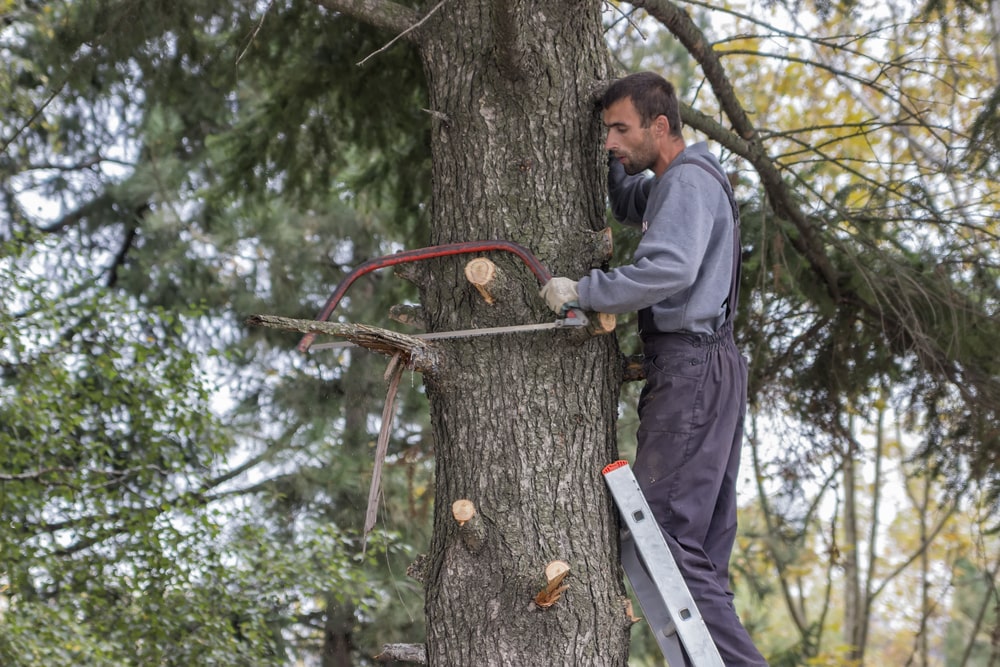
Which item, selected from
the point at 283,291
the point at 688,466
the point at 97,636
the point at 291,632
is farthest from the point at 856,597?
the point at 688,466

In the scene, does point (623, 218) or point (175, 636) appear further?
point (175, 636)

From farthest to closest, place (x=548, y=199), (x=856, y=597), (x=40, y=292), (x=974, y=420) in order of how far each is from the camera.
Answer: (x=856, y=597), (x=40, y=292), (x=974, y=420), (x=548, y=199)

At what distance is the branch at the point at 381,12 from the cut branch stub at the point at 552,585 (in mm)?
1742

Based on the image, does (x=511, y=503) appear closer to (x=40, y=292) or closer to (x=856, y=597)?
(x=40, y=292)

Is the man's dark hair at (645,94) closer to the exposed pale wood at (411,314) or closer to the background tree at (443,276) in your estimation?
the background tree at (443,276)

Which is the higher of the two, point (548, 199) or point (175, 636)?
point (548, 199)

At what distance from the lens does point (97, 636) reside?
17.3ft

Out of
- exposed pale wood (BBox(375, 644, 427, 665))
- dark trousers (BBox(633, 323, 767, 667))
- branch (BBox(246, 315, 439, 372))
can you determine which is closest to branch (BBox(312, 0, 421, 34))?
branch (BBox(246, 315, 439, 372))

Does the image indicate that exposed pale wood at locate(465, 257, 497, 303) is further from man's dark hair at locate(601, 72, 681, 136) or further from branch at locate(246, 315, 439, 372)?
man's dark hair at locate(601, 72, 681, 136)

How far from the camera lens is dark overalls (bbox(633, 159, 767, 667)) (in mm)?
2590

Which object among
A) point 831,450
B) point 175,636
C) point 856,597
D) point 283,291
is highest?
point 283,291

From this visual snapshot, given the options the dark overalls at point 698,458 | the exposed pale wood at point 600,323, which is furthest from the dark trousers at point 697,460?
the exposed pale wood at point 600,323

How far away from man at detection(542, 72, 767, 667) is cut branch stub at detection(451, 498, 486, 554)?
0.49 m

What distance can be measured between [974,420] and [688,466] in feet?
7.39
